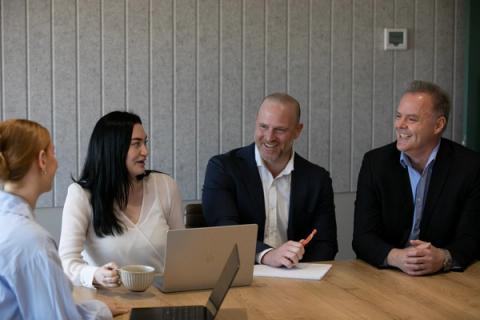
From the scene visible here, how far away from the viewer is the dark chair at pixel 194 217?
3225 mm

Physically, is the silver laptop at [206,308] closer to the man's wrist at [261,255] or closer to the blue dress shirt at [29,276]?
the blue dress shirt at [29,276]

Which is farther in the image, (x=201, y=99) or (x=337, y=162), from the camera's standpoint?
(x=337, y=162)

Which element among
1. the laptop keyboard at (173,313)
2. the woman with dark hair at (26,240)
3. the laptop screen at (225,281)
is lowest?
the laptop keyboard at (173,313)

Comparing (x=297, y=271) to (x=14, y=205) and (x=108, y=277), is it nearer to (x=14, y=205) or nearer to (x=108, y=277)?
(x=108, y=277)

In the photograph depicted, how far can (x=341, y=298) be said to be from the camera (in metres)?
2.36

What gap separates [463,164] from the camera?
10.1ft

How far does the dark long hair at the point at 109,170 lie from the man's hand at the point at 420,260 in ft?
3.32

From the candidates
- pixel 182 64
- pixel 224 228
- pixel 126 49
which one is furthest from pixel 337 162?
pixel 224 228

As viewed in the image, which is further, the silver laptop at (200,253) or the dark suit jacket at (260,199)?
the dark suit jacket at (260,199)

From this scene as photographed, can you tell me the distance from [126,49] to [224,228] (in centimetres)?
172

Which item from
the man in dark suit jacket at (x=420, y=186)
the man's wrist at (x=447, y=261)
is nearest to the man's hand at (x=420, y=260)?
the man's wrist at (x=447, y=261)

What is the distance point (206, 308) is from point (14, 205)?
2.00 ft

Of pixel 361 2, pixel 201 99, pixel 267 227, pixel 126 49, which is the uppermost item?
pixel 361 2

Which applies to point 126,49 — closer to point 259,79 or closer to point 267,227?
point 259,79
